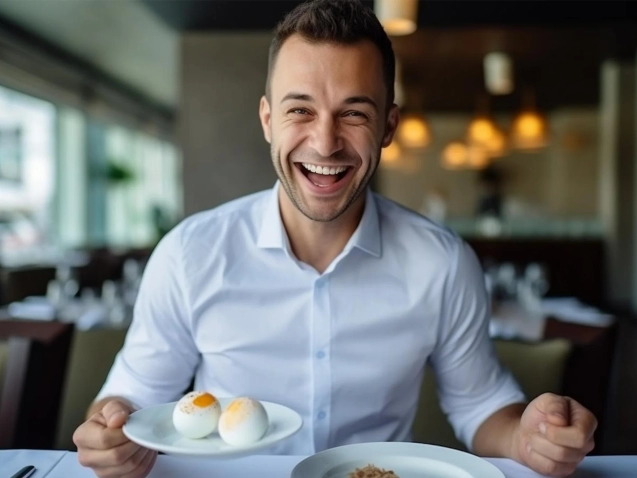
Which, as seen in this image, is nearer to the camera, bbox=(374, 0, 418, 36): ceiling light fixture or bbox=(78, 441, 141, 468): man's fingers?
bbox=(78, 441, 141, 468): man's fingers

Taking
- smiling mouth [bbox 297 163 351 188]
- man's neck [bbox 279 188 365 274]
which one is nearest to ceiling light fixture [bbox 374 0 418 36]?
man's neck [bbox 279 188 365 274]

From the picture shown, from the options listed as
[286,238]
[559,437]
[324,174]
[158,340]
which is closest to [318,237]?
[286,238]

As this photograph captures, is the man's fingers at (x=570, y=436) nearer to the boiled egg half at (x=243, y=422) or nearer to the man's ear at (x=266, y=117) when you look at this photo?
the boiled egg half at (x=243, y=422)

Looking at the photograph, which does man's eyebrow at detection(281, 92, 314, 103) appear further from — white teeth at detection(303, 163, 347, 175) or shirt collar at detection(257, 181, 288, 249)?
shirt collar at detection(257, 181, 288, 249)

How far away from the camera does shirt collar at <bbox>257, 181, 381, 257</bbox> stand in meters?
1.52

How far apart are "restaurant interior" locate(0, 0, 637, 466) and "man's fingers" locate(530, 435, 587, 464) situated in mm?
870

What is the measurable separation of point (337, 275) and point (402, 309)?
6.0 inches

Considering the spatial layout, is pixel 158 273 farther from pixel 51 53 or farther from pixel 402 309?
pixel 51 53

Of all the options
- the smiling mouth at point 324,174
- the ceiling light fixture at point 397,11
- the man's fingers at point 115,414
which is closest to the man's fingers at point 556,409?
the smiling mouth at point 324,174

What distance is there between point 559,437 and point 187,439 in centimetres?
56

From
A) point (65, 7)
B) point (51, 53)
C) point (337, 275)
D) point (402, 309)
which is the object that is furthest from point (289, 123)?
point (51, 53)

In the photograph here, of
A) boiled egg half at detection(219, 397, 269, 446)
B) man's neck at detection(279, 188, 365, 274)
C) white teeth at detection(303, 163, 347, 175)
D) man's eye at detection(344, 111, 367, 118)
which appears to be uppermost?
man's eye at detection(344, 111, 367, 118)

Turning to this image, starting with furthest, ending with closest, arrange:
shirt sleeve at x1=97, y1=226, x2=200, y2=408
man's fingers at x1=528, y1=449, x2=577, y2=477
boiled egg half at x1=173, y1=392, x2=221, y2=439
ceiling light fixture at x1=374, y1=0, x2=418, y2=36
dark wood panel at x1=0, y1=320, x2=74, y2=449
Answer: ceiling light fixture at x1=374, y1=0, x2=418, y2=36, dark wood panel at x1=0, y1=320, x2=74, y2=449, shirt sleeve at x1=97, y1=226, x2=200, y2=408, man's fingers at x1=528, y1=449, x2=577, y2=477, boiled egg half at x1=173, y1=392, x2=221, y2=439

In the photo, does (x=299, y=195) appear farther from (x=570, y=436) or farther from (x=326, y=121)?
(x=570, y=436)
